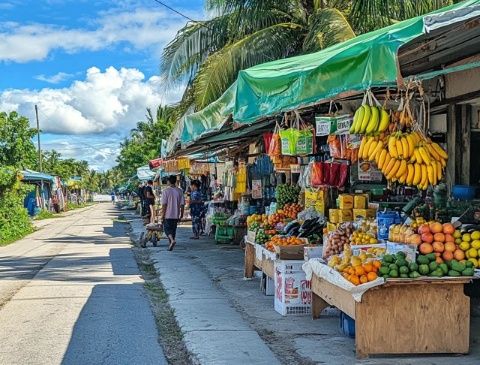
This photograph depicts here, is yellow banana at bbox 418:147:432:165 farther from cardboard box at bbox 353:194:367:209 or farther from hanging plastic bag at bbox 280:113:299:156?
hanging plastic bag at bbox 280:113:299:156

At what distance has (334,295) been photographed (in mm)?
6742

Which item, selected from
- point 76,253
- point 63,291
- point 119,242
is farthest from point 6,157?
point 63,291

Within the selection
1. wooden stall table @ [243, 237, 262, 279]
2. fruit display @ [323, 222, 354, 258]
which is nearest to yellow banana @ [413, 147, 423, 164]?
fruit display @ [323, 222, 354, 258]

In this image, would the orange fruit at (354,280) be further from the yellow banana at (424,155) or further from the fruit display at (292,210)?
the fruit display at (292,210)

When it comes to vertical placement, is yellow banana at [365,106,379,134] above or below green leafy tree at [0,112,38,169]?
below

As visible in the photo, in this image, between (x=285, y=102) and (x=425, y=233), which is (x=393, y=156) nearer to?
(x=425, y=233)

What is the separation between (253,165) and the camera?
1642 cm

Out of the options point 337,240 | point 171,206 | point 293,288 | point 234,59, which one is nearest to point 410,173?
point 337,240

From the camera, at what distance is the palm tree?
13.1 metres

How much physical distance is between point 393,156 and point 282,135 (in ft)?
11.7

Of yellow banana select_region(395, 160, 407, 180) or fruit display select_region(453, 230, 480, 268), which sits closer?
fruit display select_region(453, 230, 480, 268)

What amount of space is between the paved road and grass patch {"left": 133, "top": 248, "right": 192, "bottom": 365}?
0.12 m

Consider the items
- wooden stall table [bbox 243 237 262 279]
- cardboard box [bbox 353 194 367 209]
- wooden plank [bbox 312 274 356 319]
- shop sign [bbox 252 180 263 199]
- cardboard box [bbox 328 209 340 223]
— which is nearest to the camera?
wooden plank [bbox 312 274 356 319]

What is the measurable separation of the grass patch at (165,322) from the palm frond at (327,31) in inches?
234
